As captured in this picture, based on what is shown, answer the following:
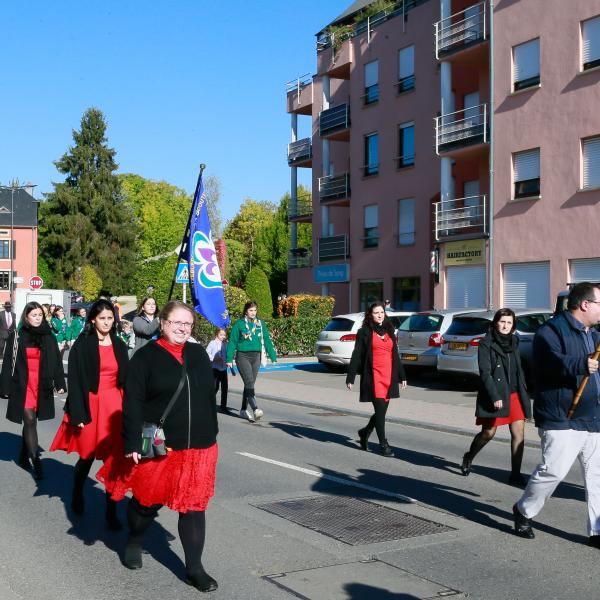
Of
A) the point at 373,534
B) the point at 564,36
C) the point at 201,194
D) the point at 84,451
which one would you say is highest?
the point at 564,36

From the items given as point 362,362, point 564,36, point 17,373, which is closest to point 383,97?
point 564,36

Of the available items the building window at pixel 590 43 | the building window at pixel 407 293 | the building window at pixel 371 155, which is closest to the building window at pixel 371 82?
the building window at pixel 371 155

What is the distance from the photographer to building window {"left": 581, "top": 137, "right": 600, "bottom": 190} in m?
23.9

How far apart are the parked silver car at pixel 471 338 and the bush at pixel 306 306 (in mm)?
12893

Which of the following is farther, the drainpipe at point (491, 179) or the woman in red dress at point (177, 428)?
the drainpipe at point (491, 179)

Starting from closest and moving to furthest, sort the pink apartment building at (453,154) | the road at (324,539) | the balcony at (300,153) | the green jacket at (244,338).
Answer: the road at (324,539)
the green jacket at (244,338)
the pink apartment building at (453,154)
the balcony at (300,153)

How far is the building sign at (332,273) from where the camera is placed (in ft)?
123

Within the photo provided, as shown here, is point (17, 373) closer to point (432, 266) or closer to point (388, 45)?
point (432, 266)

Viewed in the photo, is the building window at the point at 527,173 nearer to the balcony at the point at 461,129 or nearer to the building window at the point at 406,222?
the balcony at the point at 461,129

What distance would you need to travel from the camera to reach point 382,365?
10.6 m

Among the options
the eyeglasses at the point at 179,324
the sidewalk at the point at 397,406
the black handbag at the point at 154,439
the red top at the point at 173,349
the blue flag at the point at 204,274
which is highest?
the blue flag at the point at 204,274

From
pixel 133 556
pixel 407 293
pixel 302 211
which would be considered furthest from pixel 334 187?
pixel 133 556

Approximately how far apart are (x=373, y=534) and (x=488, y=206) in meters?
23.1

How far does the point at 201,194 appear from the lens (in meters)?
17.2
